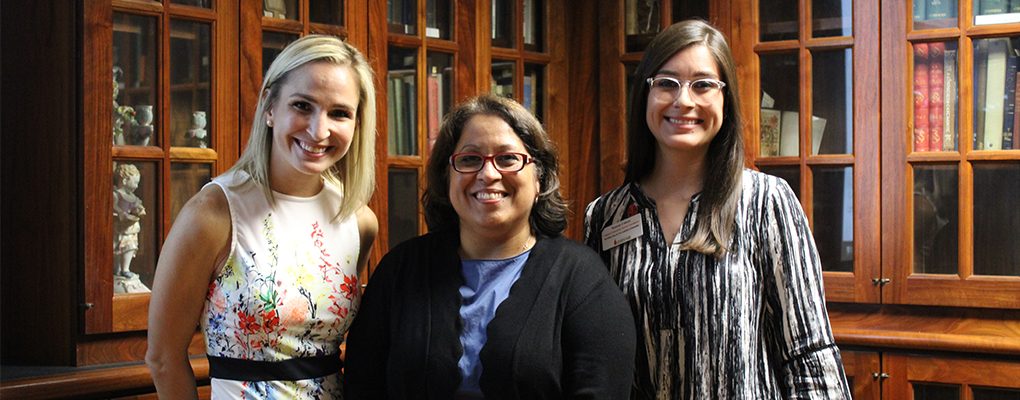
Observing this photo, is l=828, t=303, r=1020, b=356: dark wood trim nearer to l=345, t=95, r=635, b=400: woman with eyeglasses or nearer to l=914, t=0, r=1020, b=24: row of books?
l=914, t=0, r=1020, b=24: row of books

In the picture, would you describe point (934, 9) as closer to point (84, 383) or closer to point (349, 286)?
point (349, 286)

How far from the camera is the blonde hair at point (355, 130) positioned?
161cm

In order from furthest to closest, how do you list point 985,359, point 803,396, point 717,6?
point 717,6 < point 985,359 < point 803,396

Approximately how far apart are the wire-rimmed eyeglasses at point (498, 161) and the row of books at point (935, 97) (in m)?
1.80

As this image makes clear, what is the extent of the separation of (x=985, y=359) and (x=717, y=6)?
5.15ft

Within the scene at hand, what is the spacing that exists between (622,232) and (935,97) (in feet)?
5.32

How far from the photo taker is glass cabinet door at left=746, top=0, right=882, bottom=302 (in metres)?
2.72

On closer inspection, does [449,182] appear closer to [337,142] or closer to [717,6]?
[337,142]

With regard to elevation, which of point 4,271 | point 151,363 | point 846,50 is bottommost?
point 151,363

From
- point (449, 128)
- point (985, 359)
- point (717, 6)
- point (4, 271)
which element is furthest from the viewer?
point (717, 6)

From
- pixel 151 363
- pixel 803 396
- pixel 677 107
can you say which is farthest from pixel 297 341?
pixel 803 396

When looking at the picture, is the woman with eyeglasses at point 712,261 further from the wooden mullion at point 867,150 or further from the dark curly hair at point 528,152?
the wooden mullion at point 867,150

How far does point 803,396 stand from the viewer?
1584mm

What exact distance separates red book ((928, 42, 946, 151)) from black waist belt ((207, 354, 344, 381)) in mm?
2294
